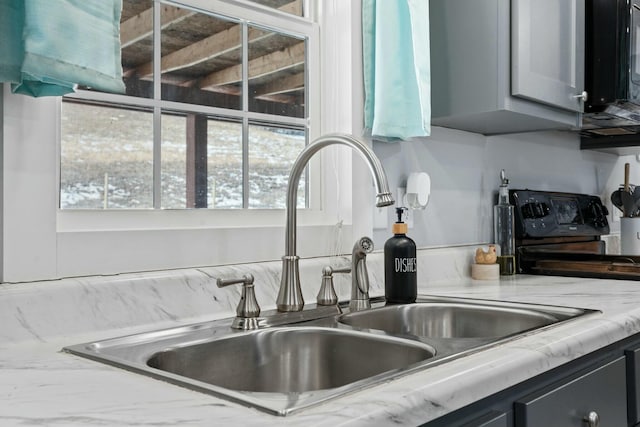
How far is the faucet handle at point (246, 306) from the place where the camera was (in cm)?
121

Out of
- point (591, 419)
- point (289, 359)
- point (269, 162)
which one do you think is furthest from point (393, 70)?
point (591, 419)

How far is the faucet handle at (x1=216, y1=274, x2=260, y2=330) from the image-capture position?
3.96 ft

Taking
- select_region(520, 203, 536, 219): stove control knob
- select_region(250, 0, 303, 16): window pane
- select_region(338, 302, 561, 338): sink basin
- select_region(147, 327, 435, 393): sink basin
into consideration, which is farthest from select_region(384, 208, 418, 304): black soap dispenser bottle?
select_region(520, 203, 536, 219): stove control knob

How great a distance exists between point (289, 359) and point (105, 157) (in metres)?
0.61

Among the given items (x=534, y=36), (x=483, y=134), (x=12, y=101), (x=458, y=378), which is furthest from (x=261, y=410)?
(x=483, y=134)

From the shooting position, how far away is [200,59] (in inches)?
62.1

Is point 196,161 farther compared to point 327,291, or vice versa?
point 196,161

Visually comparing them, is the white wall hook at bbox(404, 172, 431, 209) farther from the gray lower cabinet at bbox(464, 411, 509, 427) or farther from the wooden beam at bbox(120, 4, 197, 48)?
the gray lower cabinet at bbox(464, 411, 509, 427)

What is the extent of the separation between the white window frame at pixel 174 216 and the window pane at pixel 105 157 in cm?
5

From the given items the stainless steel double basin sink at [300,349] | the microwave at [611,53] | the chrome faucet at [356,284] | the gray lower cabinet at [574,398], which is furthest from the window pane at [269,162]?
the microwave at [611,53]

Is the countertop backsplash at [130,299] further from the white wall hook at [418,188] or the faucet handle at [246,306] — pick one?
the white wall hook at [418,188]

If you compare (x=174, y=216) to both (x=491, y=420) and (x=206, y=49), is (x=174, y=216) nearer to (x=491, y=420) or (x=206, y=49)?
(x=206, y=49)

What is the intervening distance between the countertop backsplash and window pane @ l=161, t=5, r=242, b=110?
1.48ft

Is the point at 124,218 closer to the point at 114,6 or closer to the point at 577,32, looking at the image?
the point at 114,6
